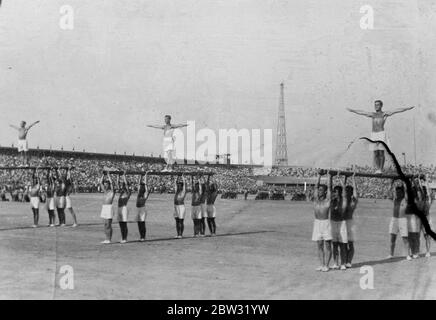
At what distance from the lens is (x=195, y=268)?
33.0 feet

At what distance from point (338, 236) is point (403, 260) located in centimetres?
224

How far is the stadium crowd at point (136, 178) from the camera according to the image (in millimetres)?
36250

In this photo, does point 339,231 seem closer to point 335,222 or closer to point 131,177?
point 335,222

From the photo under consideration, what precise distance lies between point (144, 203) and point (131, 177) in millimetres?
31615

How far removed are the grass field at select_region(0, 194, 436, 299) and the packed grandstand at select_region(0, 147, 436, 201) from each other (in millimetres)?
20252

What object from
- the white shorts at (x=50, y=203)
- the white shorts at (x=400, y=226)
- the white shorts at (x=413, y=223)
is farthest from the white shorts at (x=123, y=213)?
the white shorts at (x=413, y=223)

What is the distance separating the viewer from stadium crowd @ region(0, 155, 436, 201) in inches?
1427

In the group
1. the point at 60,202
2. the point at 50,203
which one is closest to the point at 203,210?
the point at 60,202

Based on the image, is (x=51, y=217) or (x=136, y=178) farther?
(x=136, y=178)

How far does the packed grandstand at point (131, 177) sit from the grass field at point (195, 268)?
20.3 metres

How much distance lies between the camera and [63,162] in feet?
129
